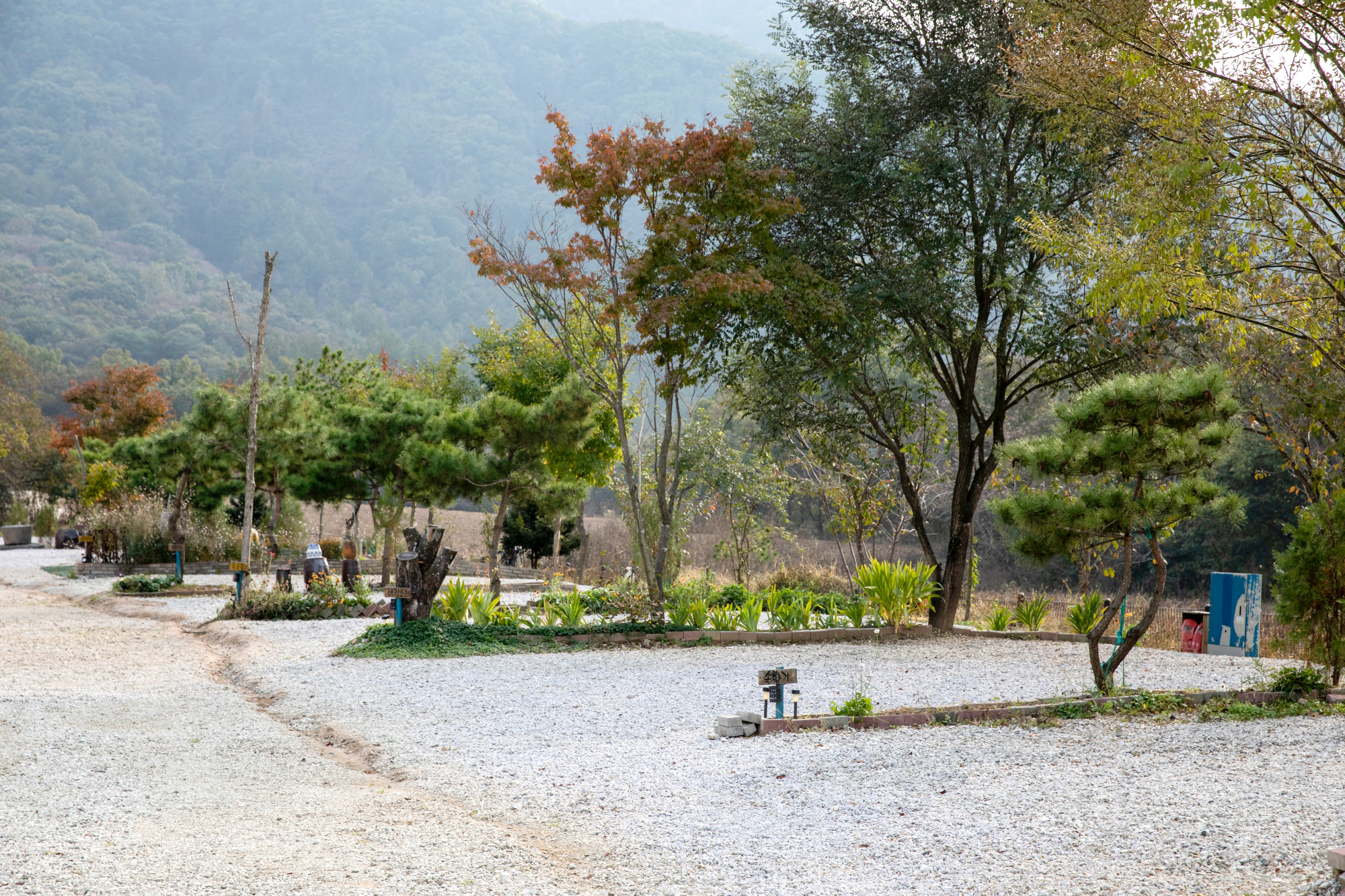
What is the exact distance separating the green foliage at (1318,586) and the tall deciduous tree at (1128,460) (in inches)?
22.6

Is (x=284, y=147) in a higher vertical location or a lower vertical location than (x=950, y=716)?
higher

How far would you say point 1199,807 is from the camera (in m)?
3.74

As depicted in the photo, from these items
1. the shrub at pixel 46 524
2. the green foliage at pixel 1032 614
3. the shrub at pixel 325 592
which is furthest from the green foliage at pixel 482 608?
the shrub at pixel 46 524

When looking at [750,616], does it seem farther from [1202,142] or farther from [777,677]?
[1202,142]

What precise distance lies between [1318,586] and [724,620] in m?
5.37

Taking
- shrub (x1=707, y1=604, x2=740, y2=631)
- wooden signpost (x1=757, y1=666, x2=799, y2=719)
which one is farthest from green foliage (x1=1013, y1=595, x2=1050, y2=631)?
wooden signpost (x1=757, y1=666, x2=799, y2=719)

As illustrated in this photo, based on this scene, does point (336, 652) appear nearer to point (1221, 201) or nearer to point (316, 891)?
point (316, 891)

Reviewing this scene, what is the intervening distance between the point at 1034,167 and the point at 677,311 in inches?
171

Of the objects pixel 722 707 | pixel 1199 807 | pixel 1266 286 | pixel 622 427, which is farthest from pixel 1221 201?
pixel 622 427

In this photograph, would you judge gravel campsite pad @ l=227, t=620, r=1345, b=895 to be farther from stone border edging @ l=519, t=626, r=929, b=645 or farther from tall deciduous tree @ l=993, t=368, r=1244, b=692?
stone border edging @ l=519, t=626, r=929, b=645

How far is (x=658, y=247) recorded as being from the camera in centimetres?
977

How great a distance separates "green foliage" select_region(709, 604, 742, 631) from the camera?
32.4ft

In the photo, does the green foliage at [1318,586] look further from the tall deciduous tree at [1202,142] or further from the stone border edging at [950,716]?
the tall deciduous tree at [1202,142]

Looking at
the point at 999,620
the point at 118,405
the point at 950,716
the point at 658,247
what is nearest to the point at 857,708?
the point at 950,716
